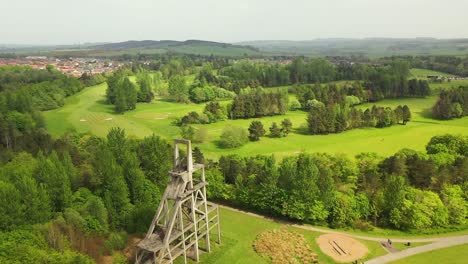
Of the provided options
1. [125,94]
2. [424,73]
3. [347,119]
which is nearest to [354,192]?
[347,119]

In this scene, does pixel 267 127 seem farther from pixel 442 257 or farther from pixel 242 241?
pixel 442 257

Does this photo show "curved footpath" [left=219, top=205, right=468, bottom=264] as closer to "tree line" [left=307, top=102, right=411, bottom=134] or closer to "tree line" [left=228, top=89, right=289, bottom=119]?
"tree line" [left=307, top=102, right=411, bottom=134]

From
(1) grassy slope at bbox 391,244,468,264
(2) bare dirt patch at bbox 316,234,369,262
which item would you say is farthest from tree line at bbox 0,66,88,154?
(1) grassy slope at bbox 391,244,468,264

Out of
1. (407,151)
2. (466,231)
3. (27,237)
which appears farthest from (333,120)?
(27,237)

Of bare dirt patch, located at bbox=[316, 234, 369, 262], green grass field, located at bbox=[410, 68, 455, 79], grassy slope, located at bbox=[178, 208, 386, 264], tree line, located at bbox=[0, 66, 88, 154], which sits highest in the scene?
tree line, located at bbox=[0, 66, 88, 154]

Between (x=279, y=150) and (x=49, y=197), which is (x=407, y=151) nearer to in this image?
(x=279, y=150)

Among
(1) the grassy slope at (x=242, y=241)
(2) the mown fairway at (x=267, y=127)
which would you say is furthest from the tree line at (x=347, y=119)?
(1) the grassy slope at (x=242, y=241)
